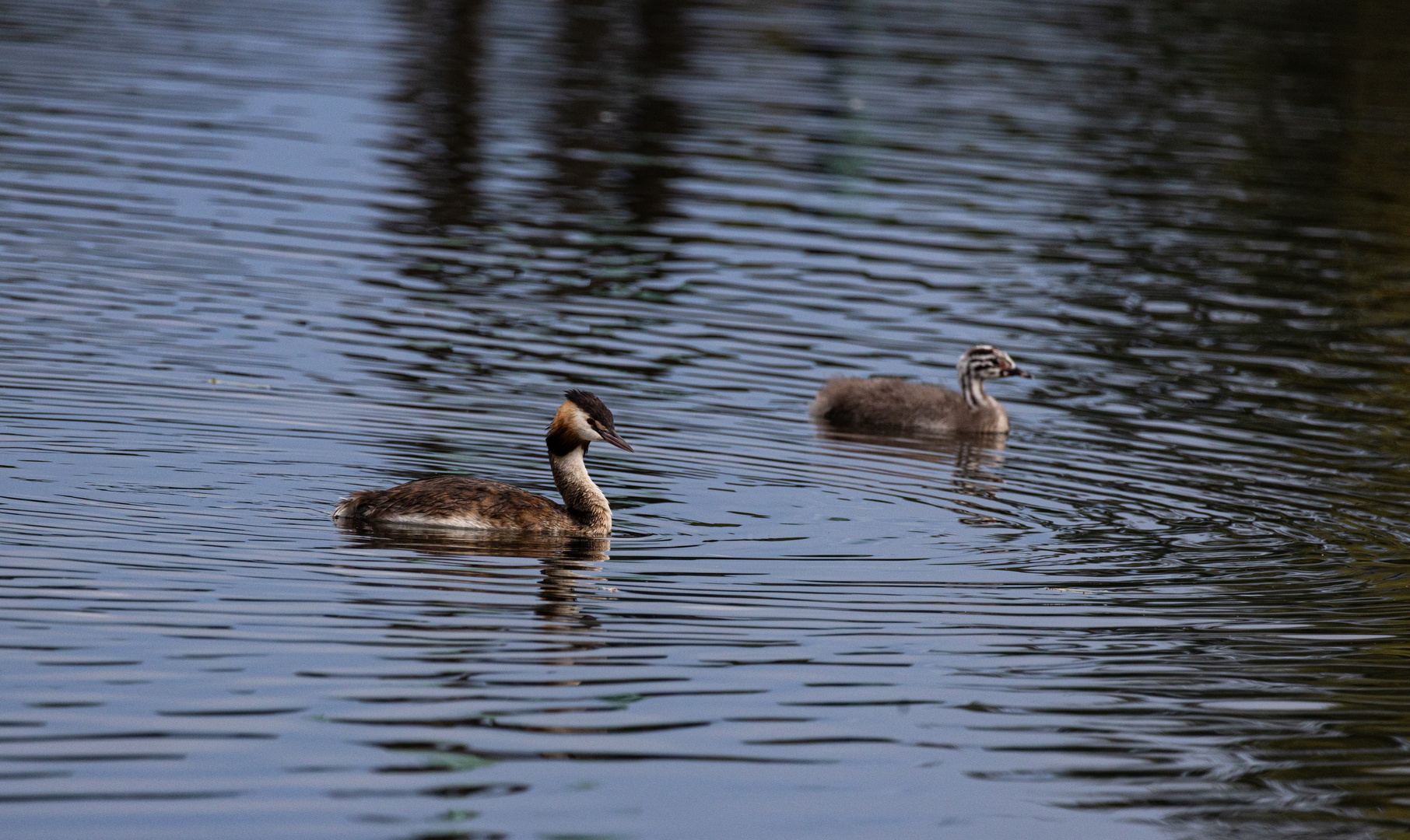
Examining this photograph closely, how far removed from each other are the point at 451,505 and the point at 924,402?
696 centimetres

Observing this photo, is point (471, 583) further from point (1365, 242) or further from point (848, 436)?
point (1365, 242)

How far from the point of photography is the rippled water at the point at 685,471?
8172 mm

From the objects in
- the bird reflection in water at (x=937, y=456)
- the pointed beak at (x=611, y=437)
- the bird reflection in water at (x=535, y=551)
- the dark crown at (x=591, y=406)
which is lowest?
the bird reflection in water at (x=937, y=456)

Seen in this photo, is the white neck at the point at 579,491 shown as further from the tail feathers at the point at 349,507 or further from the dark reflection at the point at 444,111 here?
the dark reflection at the point at 444,111

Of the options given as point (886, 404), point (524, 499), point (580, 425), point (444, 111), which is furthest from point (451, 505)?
Answer: point (444, 111)

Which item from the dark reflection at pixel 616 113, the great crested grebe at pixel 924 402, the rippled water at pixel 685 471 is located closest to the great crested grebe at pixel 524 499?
the rippled water at pixel 685 471

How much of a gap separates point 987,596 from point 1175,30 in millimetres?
47288

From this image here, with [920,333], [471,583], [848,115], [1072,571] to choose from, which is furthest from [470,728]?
[848,115]

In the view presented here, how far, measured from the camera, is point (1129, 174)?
32312 mm

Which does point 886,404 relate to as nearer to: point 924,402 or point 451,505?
point 924,402

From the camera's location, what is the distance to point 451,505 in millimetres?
11938

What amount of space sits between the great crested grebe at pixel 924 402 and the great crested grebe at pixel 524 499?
4781mm

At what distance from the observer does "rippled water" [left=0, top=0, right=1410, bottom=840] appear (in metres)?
8.17

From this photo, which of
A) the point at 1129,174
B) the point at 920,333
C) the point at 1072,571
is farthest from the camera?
the point at 1129,174
